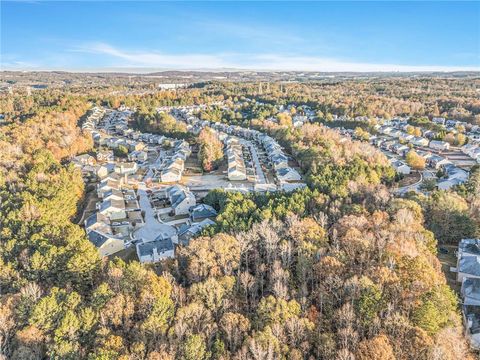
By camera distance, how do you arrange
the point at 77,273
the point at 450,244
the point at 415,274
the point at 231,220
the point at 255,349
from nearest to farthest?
the point at 255,349 → the point at 415,274 → the point at 77,273 → the point at 231,220 → the point at 450,244

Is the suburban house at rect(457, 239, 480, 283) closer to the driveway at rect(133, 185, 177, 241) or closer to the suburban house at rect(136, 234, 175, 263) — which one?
the suburban house at rect(136, 234, 175, 263)

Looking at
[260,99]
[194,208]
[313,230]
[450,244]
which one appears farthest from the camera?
A: [260,99]

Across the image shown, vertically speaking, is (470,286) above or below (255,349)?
below

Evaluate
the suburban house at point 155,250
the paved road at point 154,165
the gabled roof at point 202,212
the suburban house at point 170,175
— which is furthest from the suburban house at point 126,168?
the suburban house at point 155,250

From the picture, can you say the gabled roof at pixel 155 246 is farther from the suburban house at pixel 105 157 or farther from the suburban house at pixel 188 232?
the suburban house at pixel 105 157

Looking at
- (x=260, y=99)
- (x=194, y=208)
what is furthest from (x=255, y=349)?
(x=260, y=99)

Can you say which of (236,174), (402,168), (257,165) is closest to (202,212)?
(236,174)

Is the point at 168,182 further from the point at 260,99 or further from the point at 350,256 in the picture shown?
the point at 260,99
